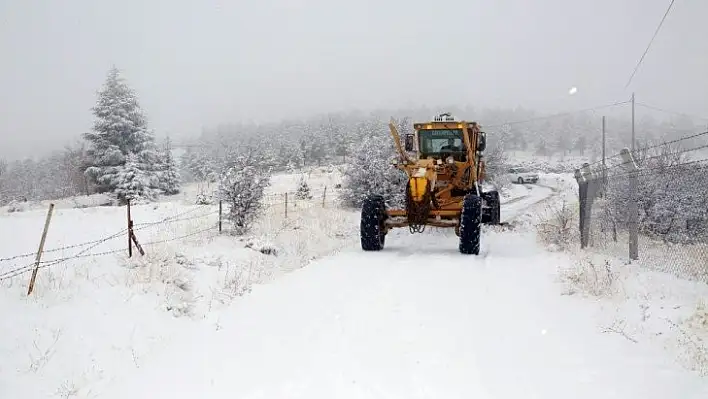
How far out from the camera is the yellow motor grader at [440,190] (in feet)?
36.8

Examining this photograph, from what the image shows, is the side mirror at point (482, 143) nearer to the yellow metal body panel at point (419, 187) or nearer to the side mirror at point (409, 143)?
the side mirror at point (409, 143)

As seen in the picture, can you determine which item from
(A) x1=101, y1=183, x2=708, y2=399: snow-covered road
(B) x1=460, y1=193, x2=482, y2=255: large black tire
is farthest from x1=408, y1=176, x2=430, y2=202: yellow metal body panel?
(A) x1=101, y1=183, x2=708, y2=399: snow-covered road

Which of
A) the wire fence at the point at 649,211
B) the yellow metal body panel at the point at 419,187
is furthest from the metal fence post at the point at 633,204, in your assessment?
Answer: the yellow metal body panel at the point at 419,187

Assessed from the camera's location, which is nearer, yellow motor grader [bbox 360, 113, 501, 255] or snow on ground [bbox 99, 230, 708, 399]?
snow on ground [bbox 99, 230, 708, 399]

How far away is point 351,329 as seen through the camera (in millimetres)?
5988

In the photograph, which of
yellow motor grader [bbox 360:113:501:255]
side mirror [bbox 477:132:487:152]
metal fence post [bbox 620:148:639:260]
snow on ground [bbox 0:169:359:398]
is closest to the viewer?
snow on ground [bbox 0:169:359:398]

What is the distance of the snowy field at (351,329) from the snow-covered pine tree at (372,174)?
12313 millimetres

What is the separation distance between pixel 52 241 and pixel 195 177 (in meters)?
78.5

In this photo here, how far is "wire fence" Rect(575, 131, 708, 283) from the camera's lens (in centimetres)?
928

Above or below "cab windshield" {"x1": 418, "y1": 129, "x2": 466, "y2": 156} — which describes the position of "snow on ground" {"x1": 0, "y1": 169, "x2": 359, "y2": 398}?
below

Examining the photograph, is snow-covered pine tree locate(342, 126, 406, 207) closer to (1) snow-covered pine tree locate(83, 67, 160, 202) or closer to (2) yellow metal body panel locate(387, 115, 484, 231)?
(2) yellow metal body panel locate(387, 115, 484, 231)

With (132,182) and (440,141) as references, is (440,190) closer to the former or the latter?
(440,141)

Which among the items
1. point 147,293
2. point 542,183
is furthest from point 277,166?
point 147,293

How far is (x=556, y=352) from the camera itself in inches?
207
